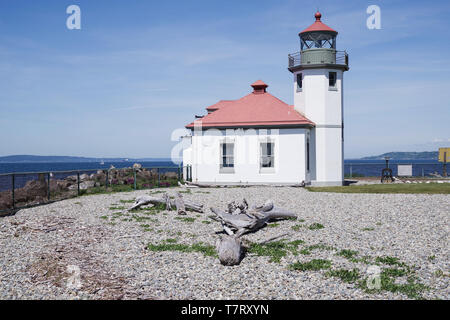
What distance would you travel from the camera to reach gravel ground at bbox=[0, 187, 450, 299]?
631 cm

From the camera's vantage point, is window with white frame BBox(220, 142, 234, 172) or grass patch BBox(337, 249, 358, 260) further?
window with white frame BBox(220, 142, 234, 172)

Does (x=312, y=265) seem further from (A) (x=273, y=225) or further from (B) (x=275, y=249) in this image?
(A) (x=273, y=225)

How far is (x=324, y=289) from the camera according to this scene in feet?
20.7

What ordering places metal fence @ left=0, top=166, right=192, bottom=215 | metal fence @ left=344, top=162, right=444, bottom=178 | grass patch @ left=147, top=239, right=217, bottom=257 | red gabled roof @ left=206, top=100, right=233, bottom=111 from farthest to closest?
metal fence @ left=344, top=162, right=444, bottom=178 → red gabled roof @ left=206, top=100, right=233, bottom=111 → metal fence @ left=0, top=166, right=192, bottom=215 → grass patch @ left=147, top=239, right=217, bottom=257

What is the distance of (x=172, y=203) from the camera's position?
14.5 metres

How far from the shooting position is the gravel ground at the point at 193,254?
20.7 feet

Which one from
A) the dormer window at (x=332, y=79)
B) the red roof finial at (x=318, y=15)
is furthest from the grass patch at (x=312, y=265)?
the red roof finial at (x=318, y=15)

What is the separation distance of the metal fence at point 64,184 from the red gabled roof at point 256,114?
12.1ft

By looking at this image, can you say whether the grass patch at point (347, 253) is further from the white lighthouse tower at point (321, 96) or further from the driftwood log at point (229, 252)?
the white lighthouse tower at point (321, 96)

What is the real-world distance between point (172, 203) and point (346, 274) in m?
8.45

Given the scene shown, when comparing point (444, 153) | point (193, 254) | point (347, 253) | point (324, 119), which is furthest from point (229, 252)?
point (444, 153)

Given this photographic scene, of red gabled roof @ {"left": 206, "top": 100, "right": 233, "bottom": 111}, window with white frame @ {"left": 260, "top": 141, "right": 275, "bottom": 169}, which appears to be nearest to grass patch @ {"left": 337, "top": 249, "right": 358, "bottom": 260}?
window with white frame @ {"left": 260, "top": 141, "right": 275, "bottom": 169}

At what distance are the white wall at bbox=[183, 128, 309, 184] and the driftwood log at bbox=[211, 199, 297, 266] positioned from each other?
10745 mm

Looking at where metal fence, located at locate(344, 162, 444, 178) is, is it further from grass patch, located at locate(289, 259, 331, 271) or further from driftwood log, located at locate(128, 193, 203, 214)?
grass patch, located at locate(289, 259, 331, 271)
